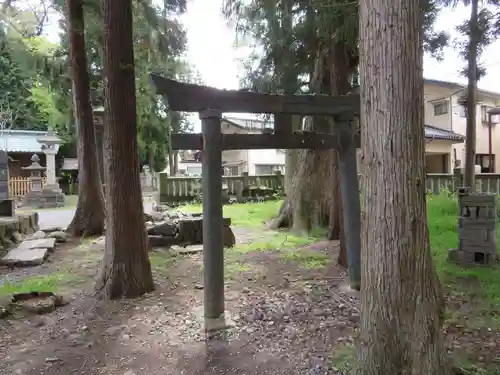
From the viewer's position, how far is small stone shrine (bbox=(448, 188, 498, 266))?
5.73 meters

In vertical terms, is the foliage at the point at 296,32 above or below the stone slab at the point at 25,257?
above

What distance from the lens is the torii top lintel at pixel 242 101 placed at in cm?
385

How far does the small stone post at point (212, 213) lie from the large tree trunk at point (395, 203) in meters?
1.80

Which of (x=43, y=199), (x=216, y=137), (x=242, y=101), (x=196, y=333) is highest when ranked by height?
(x=242, y=101)

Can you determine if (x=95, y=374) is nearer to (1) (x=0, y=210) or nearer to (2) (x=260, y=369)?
(2) (x=260, y=369)

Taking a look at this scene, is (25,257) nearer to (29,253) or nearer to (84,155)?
(29,253)

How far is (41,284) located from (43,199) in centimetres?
1314

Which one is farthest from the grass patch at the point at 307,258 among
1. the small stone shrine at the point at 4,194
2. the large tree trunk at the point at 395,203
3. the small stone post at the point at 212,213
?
the small stone shrine at the point at 4,194

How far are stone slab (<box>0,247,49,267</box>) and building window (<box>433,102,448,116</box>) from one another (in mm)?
19004

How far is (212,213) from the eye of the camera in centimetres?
405


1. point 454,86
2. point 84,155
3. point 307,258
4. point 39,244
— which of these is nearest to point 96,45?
point 84,155

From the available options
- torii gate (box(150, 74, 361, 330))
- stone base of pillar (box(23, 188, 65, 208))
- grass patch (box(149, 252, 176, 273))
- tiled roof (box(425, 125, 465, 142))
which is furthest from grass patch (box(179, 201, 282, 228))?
tiled roof (box(425, 125, 465, 142))

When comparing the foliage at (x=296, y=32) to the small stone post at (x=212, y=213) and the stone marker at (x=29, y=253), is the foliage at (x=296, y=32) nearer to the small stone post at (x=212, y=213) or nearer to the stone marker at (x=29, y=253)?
the small stone post at (x=212, y=213)

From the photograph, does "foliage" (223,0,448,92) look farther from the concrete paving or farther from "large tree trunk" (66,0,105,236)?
the concrete paving
